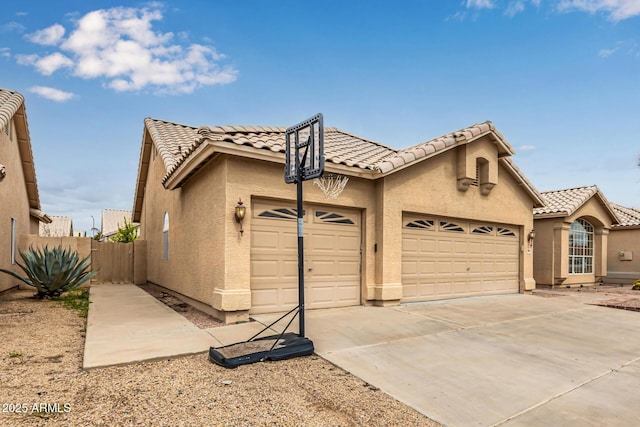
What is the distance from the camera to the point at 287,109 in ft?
44.5

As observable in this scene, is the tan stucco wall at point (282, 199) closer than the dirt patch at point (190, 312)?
No

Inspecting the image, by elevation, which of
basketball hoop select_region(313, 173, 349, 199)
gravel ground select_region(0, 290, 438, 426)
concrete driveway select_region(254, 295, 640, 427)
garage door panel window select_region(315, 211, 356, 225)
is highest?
basketball hoop select_region(313, 173, 349, 199)

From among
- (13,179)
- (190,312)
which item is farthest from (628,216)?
(13,179)

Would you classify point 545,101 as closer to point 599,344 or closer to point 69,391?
point 599,344

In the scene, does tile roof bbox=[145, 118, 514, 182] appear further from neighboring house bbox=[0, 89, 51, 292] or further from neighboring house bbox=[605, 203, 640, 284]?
neighboring house bbox=[605, 203, 640, 284]

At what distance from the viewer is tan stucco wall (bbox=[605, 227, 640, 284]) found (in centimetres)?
1866

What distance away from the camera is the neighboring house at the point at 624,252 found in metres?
18.7

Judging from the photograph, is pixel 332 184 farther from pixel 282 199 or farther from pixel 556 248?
pixel 556 248

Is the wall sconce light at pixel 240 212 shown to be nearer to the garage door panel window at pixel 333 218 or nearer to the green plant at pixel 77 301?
the garage door panel window at pixel 333 218

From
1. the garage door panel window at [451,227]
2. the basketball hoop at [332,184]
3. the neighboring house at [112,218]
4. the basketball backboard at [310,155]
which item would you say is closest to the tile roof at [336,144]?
the basketball hoop at [332,184]

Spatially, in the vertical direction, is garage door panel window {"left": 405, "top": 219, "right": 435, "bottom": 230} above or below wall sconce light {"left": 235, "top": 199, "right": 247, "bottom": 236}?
below

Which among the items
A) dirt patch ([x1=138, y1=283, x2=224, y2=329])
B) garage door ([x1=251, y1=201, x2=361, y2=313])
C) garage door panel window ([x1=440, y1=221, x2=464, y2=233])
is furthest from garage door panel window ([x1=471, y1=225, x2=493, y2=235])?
dirt patch ([x1=138, y1=283, x2=224, y2=329])

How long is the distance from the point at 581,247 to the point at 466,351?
14773mm

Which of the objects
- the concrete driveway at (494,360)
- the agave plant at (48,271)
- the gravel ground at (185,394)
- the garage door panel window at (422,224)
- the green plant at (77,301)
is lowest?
the green plant at (77,301)
